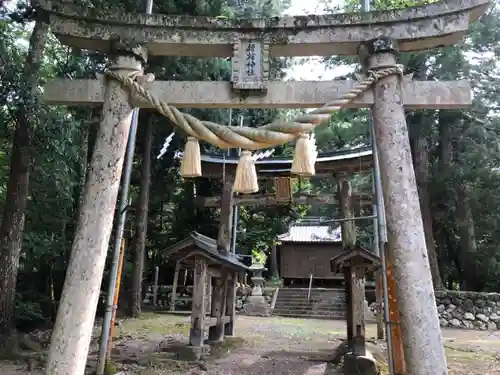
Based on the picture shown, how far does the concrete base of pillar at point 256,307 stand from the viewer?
18.8 metres

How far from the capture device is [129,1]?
433 inches

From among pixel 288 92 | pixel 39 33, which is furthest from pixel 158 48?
pixel 39 33

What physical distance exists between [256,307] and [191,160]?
15.8 m

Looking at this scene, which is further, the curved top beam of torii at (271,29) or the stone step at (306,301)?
the stone step at (306,301)

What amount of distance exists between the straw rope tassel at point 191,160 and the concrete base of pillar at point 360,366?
4694mm

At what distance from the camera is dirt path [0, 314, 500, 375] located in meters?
7.37

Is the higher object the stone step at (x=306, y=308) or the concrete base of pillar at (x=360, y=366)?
the stone step at (x=306, y=308)

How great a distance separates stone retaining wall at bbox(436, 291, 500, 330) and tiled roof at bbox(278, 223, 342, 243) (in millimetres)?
8886

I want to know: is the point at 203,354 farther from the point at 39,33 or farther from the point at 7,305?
the point at 39,33

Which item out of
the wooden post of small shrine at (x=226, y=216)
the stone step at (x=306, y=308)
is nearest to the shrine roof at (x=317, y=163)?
the wooden post of small shrine at (x=226, y=216)

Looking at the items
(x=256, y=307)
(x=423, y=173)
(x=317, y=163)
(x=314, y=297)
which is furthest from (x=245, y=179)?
(x=314, y=297)

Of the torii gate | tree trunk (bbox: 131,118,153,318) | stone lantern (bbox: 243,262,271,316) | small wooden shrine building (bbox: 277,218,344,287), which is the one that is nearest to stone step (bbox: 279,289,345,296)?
stone lantern (bbox: 243,262,271,316)

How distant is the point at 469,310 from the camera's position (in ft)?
50.1

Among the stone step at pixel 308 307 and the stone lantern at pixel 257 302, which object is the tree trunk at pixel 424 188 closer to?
the stone step at pixel 308 307
